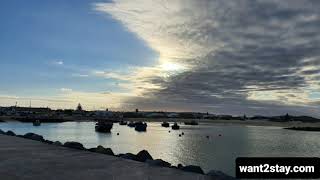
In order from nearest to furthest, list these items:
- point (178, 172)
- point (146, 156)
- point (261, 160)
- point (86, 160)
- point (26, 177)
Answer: point (261, 160), point (26, 177), point (178, 172), point (86, 160), point (146, 156)

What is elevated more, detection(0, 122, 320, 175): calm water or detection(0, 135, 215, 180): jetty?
detection(0, 135, 215, 180): jetty

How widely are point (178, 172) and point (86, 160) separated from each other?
13.1 ft

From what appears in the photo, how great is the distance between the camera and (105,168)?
41.2 feet

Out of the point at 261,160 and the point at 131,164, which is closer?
the point at 261,160

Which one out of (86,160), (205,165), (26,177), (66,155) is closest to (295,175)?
(26,177)

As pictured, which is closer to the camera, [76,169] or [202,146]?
[76,169]

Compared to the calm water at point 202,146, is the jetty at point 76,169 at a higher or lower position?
higher

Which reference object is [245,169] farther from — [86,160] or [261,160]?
[86,160]

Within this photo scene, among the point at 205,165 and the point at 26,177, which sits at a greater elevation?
the point at 26,177

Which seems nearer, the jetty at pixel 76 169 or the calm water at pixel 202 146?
the jetty at pixel 76 169

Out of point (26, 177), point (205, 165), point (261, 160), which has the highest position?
point (261, 160)

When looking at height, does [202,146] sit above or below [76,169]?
below

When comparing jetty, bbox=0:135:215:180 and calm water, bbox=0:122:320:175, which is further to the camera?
calm water, bbox=0:122:320:175

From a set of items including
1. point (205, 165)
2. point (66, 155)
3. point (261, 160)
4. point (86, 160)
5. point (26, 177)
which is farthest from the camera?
point (205, 165)
